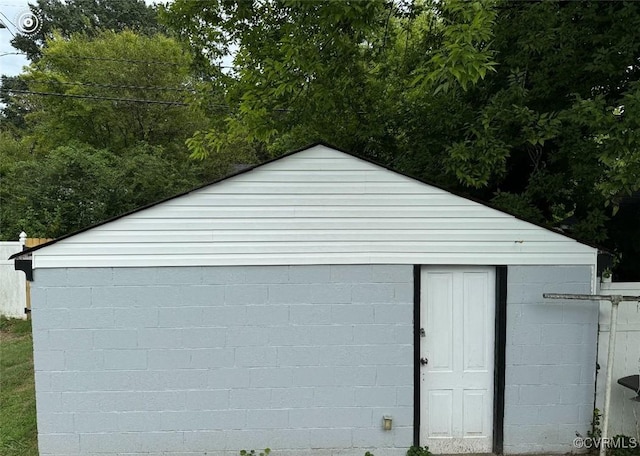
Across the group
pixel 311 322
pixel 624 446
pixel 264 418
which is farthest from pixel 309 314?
pixel 624 446

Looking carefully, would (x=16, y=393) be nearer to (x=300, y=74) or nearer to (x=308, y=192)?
(x=308, y=192)

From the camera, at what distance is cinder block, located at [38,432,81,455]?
4.22m

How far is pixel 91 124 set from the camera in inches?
639

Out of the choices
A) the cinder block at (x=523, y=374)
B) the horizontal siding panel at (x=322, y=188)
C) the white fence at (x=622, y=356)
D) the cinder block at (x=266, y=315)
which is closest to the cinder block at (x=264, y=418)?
the cinder block at (x=266, y=315)

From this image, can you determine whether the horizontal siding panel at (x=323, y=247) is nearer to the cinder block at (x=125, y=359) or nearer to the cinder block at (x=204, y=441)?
the cinder block at (x=125, y=359)

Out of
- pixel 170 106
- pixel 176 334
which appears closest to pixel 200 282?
pixel 176 334

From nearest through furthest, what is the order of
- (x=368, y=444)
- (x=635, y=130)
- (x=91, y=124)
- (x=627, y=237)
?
(x=635, y=130) → (x=368, y=444) → (x=627, y=237) → (x=91, y=124)

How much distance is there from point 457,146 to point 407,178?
138cm

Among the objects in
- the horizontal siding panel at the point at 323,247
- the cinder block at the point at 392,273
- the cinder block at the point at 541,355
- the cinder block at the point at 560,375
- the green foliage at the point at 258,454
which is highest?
the horizontal siding panel at the point at 323,247

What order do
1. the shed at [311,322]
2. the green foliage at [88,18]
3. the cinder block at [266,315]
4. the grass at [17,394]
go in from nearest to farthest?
the shed at [311,322] < the cinder block at [266,315] < the grass at [17,394] < the green foliage at [88,18]

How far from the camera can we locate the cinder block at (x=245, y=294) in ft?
14.1

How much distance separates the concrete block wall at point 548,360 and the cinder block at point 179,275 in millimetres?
3063

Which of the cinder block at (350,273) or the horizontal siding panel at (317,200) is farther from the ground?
the horizontal siding panel at (317,200)

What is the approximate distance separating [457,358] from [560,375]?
1044 mm
